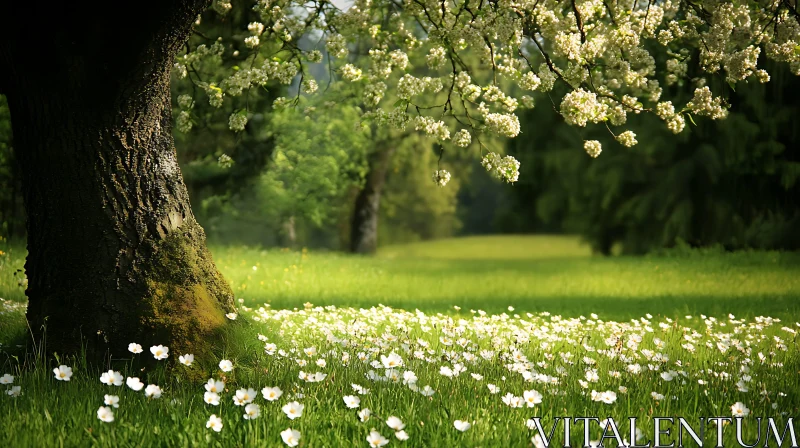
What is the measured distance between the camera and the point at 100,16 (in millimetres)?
4492

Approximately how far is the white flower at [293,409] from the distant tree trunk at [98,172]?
1512 millimetres

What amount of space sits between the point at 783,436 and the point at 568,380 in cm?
135

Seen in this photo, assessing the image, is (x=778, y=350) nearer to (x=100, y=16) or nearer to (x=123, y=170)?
(x=123, y=170)

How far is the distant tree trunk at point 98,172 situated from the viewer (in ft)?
15.0

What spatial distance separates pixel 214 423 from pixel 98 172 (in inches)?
85.9

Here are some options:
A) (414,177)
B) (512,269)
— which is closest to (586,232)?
(512,269)

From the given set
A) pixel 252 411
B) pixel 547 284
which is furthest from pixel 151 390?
pixel 547 284

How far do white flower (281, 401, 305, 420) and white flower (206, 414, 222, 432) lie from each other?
314 mm

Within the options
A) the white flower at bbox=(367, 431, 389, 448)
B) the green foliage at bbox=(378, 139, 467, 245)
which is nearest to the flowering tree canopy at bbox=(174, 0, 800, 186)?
the white flower at bbox=(367, 431, 389, 448)

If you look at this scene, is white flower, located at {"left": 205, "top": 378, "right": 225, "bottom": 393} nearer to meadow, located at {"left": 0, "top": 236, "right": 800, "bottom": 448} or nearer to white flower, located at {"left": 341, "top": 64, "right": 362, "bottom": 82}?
meadow, located at {"left": 0, "top": 236, "right": 800, "bottom": 448}

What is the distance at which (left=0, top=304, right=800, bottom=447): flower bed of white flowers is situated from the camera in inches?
137

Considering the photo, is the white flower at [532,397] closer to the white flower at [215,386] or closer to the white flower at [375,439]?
the white flower at [375,439]

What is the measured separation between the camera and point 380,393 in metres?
4.07

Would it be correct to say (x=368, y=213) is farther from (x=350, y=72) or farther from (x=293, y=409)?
(x=293, y=409)
